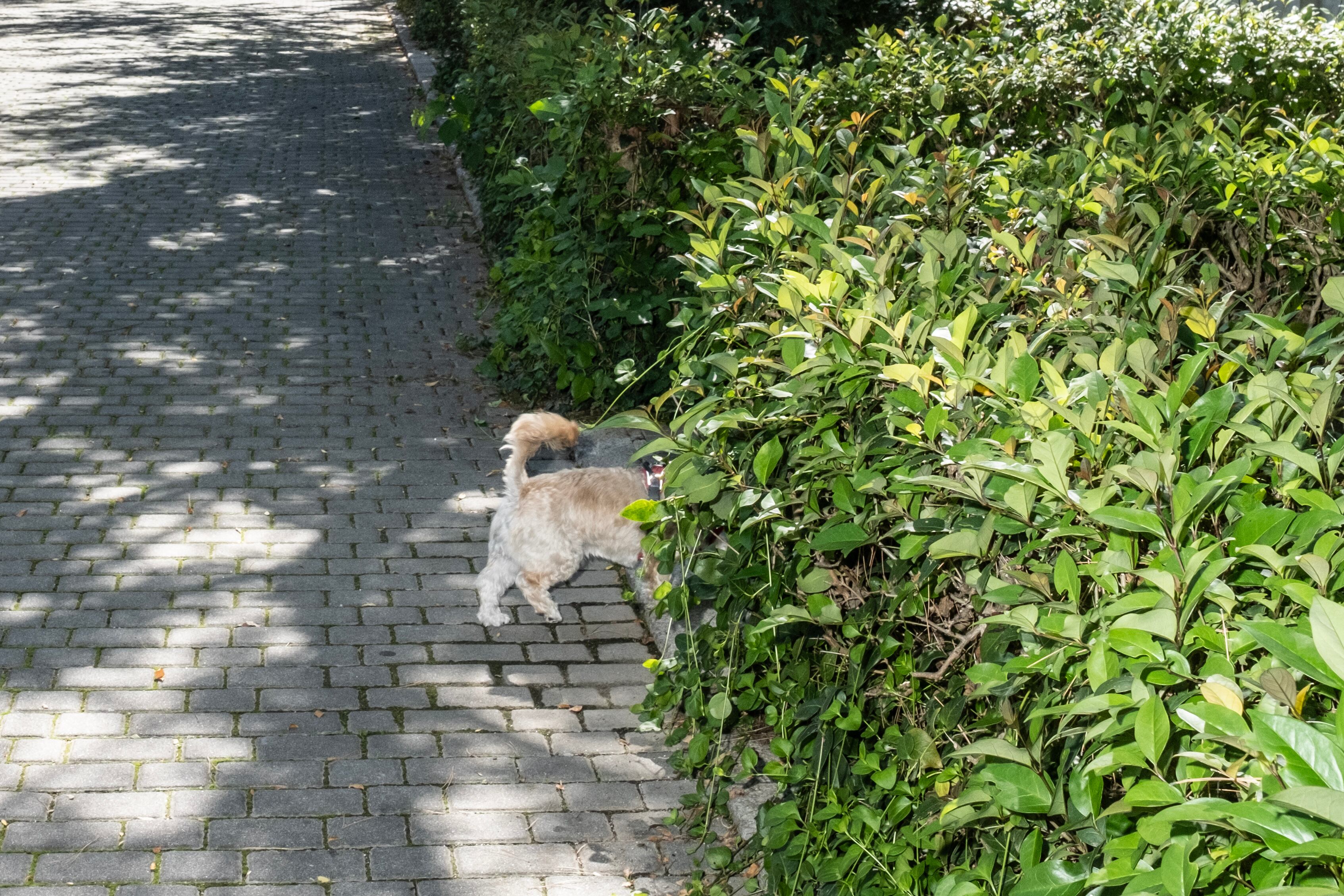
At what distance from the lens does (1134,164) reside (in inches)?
176

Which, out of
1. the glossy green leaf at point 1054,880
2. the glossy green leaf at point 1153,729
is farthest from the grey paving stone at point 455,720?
the glossy green leaf at point 1153,729

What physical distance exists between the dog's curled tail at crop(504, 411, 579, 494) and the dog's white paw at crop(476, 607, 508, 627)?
588 millimetres

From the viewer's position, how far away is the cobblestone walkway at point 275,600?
12.8 feet

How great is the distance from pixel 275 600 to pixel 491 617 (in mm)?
948

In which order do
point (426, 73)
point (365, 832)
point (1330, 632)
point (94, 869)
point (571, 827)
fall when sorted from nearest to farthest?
point (1330, 632), point (94, 869), point (365, 832), point (571, 827), point (426, 73)

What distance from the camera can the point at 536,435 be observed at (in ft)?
16.8

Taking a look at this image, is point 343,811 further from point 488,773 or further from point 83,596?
point 83,596

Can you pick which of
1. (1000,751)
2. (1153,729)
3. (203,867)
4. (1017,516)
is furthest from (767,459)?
(203,867)

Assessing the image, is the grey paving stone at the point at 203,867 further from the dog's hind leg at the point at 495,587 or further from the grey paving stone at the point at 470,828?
the dog's hind leg at the point at 495,587

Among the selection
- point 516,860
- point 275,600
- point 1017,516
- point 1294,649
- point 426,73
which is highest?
point 1294,649

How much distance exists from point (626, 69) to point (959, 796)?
5.45 metres

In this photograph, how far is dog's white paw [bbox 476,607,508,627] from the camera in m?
5.27

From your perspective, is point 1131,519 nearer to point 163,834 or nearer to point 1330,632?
point 1330,632

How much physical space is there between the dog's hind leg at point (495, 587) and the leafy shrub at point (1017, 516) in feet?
3.48
